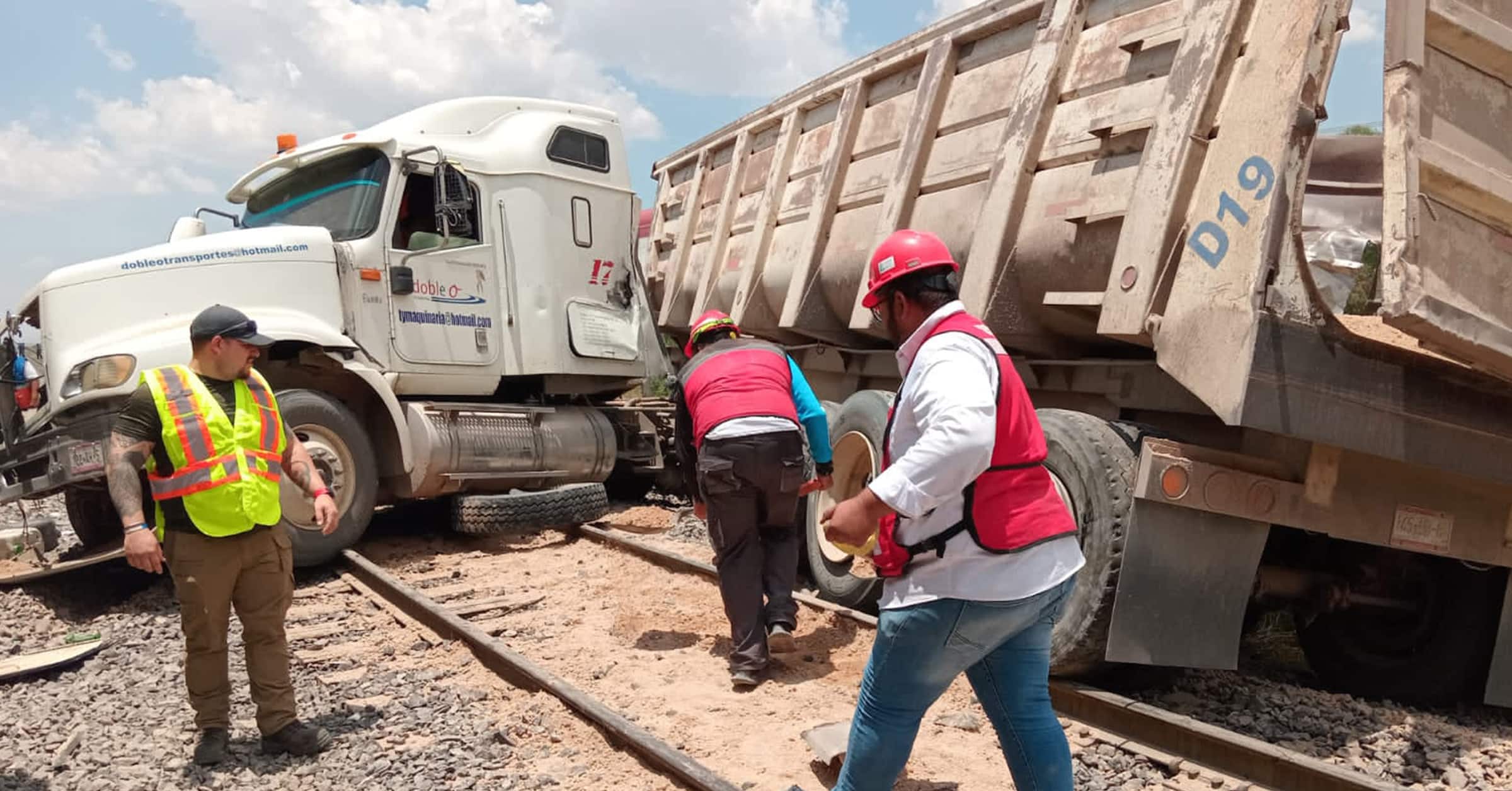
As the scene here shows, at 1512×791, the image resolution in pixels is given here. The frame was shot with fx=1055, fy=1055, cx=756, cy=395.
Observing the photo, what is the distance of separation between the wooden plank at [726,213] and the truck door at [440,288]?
1606 mm

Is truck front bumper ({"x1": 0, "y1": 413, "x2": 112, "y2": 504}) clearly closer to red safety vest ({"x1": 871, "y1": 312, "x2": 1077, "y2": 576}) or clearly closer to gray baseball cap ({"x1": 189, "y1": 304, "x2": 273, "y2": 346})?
gray baseball cap ({"x1": 189, "y1": 304, "x2": 273, "y2": 346})

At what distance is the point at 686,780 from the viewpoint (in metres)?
3.33

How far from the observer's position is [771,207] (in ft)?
23.5

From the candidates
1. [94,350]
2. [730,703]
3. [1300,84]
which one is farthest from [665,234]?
[1300,84]

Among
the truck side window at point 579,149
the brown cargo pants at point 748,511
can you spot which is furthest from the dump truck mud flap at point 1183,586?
the truck side window at point 579,149

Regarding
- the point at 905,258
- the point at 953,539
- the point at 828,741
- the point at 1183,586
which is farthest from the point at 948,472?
the point at 1183,586

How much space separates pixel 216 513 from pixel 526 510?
3.74 m

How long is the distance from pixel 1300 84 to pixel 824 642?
3098 mm

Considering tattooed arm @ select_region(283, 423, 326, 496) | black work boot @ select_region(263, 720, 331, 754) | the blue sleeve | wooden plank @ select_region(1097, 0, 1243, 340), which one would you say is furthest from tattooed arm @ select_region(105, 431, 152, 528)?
wooden plank @ select_region(1097, 0, 1243, 340)

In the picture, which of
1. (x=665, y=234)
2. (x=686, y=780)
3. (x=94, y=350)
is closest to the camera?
(x=686, y=780)

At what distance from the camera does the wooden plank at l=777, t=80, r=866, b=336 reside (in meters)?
6.37

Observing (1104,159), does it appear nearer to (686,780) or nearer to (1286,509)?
(1286,509)

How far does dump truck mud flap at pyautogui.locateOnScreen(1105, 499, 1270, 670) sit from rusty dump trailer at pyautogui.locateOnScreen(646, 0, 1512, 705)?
10 millimetres

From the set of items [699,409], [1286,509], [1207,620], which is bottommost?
[1207,620]
